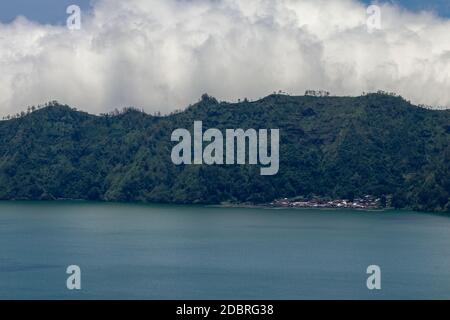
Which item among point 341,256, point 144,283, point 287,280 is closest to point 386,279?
point 287,280

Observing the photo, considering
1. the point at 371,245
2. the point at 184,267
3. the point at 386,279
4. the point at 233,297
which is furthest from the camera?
the point at 371,245

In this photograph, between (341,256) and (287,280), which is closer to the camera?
(287,280)

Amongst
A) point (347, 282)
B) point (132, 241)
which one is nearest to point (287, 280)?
point (347, 282)

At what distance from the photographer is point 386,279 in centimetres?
13038

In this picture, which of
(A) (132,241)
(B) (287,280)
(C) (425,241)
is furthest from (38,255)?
(C) (425,241)

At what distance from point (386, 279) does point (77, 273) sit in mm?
50832

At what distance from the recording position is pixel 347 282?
409 ft
